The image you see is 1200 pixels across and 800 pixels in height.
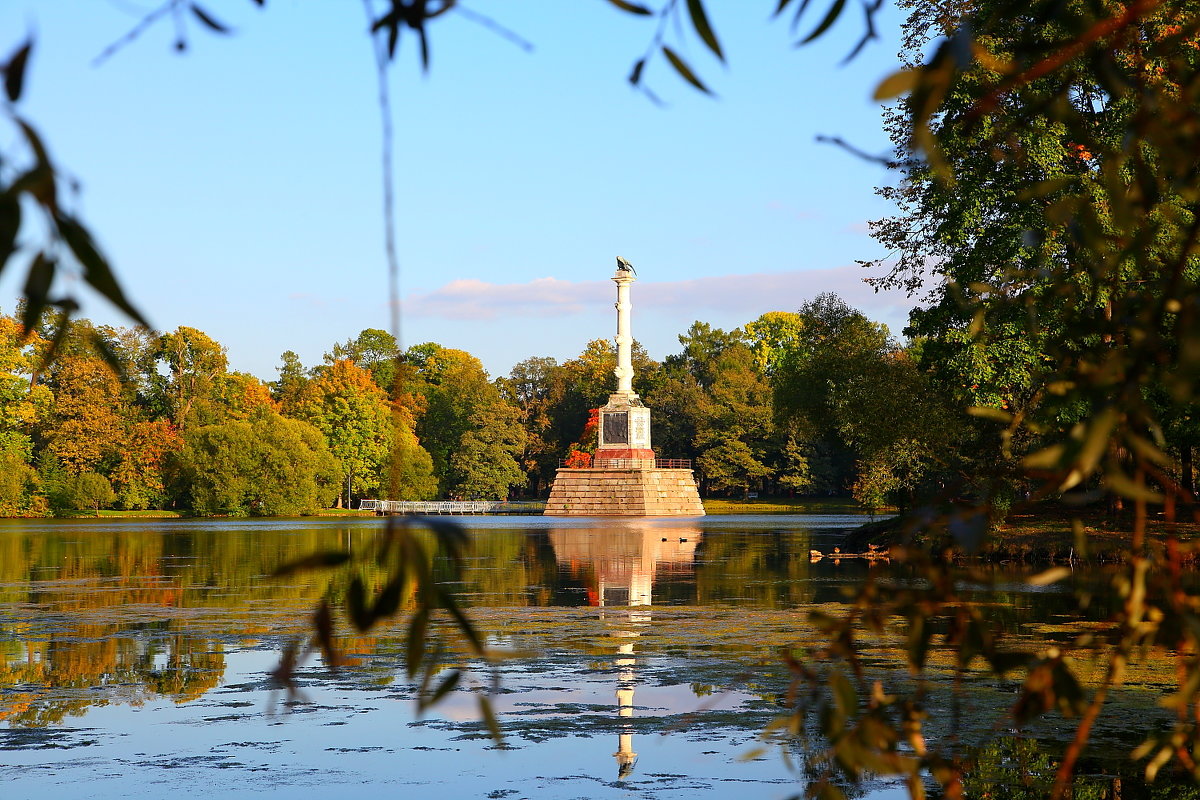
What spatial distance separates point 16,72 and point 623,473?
65.2 metres

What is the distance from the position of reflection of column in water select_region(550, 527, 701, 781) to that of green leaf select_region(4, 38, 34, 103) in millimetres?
6969

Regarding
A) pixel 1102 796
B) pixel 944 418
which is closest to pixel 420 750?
pixel 1102 796

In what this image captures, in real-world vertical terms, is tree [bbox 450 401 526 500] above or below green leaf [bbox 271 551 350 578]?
above

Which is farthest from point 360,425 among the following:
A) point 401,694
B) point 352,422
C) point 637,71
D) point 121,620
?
point 637,71

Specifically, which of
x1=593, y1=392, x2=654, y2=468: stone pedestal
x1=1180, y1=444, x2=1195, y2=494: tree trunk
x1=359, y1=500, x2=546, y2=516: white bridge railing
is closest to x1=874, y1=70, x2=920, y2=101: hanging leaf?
x1=1180, y1=444, x2=1195, y2=494: tree trunk

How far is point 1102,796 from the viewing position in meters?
7.20

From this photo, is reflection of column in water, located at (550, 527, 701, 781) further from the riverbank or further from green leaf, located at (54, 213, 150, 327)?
green leaf, located at (54, 213, 150, 327)

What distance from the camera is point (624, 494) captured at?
66.3 m

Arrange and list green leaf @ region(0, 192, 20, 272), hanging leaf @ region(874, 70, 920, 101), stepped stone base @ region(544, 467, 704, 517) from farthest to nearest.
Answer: stepped stone base @ region(544, 467, 704, 517), hanging leaf @ region(874, 70, 920, 101), green leaf @ region(0, 192, 20, 272)

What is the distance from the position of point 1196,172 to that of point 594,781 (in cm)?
1528

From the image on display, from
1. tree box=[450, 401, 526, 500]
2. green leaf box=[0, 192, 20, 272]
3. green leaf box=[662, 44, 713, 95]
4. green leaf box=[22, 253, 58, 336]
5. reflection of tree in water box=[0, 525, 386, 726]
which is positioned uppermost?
tree box=[450, 401, 526, 500]

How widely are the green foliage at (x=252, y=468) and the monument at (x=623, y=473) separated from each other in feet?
50.8

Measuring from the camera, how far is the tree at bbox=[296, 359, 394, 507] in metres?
82.3

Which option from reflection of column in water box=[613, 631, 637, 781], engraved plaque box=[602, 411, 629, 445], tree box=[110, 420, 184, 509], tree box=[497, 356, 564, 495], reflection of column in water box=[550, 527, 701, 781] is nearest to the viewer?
reflection of column in water box=[613, 631, 637, 781]
